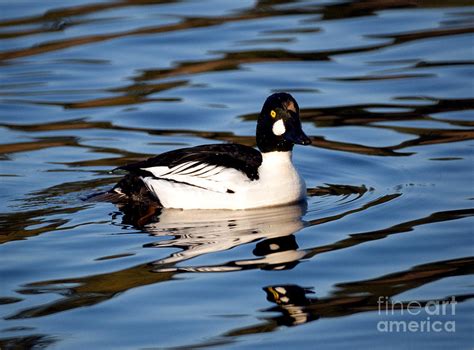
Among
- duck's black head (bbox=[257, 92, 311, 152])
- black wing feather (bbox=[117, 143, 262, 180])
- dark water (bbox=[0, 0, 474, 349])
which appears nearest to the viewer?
dark water (bbox=[0, 0, 474, 349])

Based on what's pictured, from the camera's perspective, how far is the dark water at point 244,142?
8477 millimetres

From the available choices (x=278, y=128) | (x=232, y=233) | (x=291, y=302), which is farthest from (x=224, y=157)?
(x=291, y=302)

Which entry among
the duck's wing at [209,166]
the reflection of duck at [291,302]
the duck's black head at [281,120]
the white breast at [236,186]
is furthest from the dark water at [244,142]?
the duck's black head at [281,120]

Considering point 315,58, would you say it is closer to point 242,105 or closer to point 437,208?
point 242,105

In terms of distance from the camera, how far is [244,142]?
1409cm

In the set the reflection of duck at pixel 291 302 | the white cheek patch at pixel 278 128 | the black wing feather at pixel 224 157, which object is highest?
the white cheek patch at pixel 278 128

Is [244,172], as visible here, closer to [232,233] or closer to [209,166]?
[209,166]

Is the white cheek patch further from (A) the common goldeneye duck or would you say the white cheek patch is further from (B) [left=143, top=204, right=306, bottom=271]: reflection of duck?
(B) [left=143, top=204, right=306, bottom=271]: reflection of duck

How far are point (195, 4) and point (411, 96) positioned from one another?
6.76m

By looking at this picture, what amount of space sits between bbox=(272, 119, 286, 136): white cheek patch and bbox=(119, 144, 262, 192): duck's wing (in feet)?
1.07

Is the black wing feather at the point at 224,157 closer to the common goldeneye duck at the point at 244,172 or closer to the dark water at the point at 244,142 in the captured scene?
the common goldeneye duck at the point at 244,172

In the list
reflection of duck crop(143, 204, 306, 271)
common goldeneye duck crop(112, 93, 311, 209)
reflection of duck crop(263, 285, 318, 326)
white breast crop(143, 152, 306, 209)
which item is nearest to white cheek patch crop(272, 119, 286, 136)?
common goldeneye duck crop(112, 93, 311, 209)

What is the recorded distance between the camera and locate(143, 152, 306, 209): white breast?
11.5 m

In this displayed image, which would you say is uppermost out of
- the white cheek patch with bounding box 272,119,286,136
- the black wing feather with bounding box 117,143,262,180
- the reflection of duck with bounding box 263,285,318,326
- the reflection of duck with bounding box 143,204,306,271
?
the white cheek patch with bounding box 272,119,286,136
